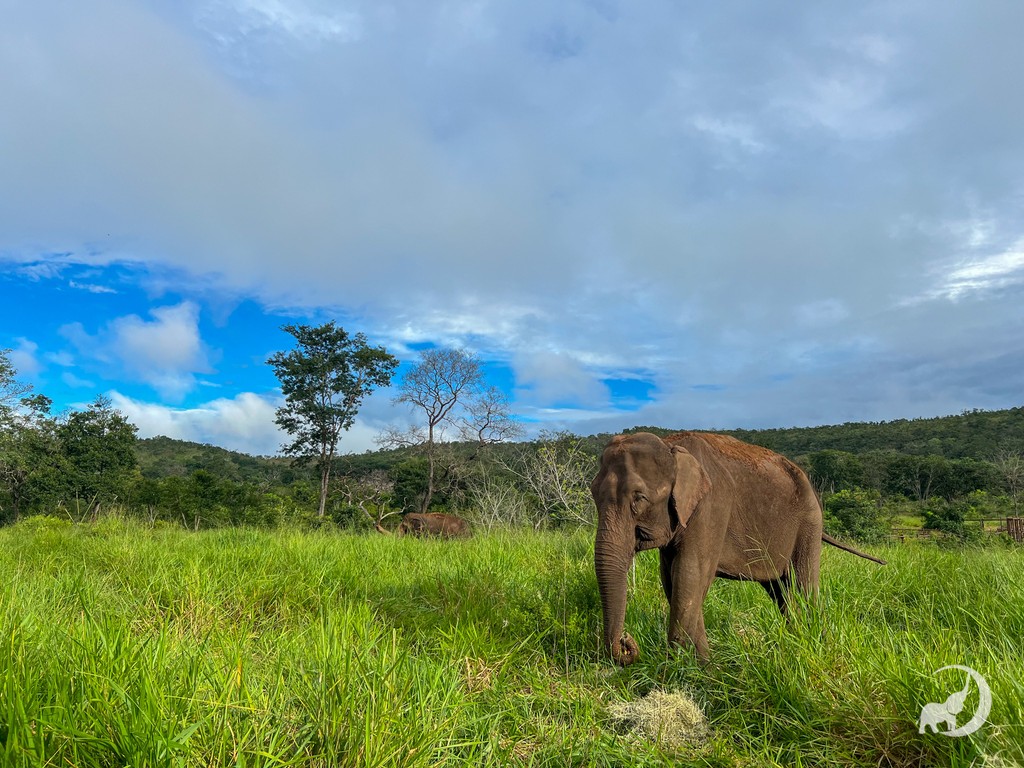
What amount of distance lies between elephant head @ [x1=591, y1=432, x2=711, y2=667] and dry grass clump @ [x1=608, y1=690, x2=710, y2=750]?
61cm

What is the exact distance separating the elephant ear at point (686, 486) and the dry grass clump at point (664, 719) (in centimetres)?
117

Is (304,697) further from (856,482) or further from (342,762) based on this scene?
(856,482)

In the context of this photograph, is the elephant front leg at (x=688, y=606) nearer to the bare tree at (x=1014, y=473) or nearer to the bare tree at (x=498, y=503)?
the bare tree at (x=498, y=503)

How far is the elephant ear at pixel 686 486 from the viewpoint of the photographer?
416cm

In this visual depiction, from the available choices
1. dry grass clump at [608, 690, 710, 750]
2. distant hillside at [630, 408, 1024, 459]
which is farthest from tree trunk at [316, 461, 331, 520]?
distant hillside at [630, 408, 1024, 459]

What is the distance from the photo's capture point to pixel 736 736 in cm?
321

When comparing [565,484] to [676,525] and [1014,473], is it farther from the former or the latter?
[1014,473]

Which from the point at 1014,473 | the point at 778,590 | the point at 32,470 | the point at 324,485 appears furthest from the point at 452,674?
the point at 1014,473

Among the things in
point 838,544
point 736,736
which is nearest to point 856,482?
point 838,544

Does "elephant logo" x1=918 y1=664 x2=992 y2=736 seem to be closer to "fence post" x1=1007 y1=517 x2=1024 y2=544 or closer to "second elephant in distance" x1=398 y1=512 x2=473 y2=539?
"second elephant in distance" x1=398 y1=512 x2=473 y2=539

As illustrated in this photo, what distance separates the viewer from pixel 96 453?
121ft

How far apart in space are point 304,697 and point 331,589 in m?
3.30

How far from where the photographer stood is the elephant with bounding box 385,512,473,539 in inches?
675

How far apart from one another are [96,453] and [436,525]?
30.3 meters
